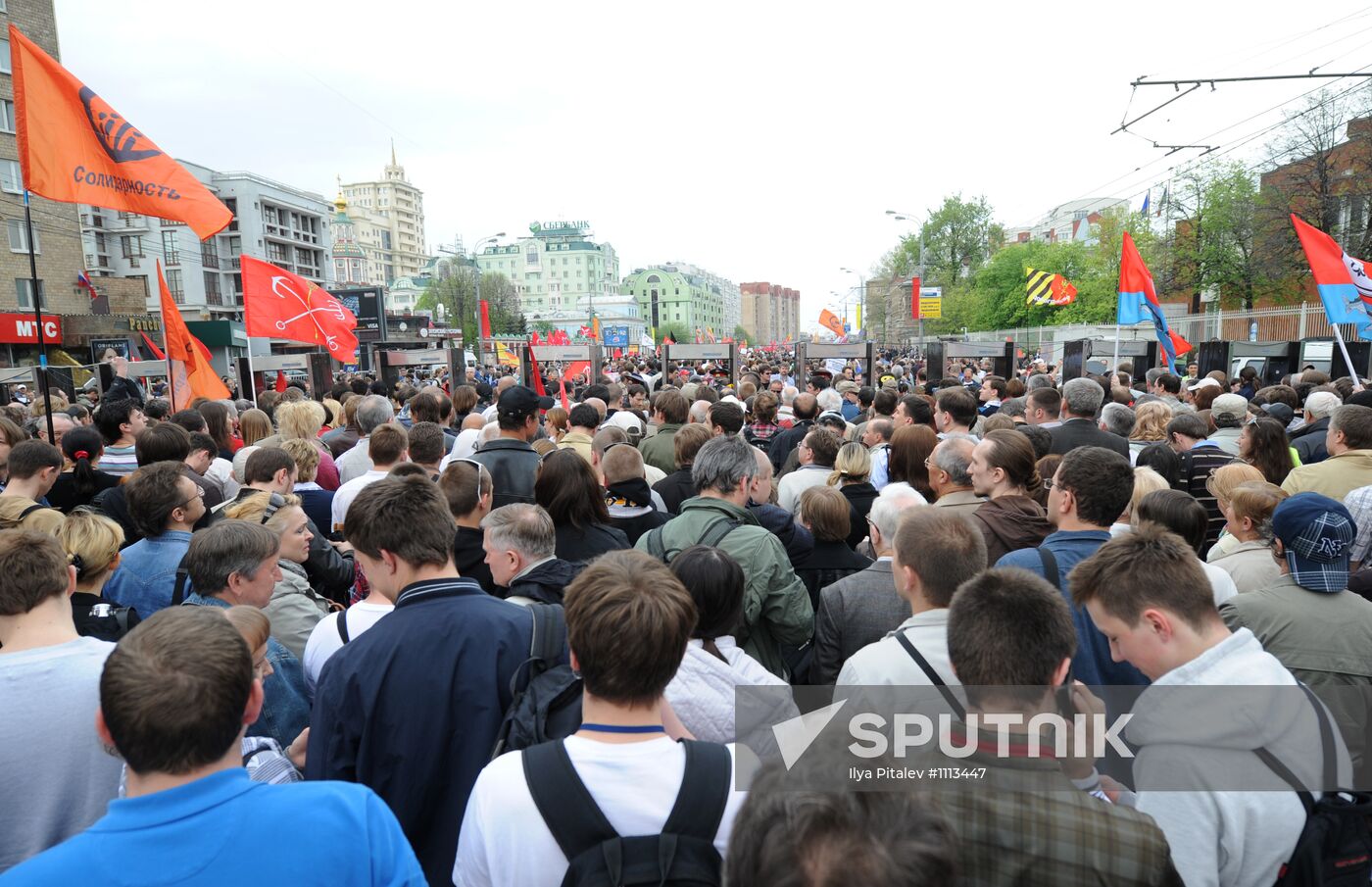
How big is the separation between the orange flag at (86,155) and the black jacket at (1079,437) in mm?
6956

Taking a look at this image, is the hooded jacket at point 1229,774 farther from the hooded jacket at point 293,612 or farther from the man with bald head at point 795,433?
the man with bald head at point 795,433

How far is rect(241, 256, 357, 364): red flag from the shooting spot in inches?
364

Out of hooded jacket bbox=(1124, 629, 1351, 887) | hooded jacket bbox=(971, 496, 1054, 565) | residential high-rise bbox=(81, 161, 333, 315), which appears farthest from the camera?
residential high-rise bbox=(81, 161, 333, 315)

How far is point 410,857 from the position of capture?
5.58 feet

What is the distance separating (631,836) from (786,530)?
2.63 metres

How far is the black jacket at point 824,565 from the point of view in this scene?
14.0 ft

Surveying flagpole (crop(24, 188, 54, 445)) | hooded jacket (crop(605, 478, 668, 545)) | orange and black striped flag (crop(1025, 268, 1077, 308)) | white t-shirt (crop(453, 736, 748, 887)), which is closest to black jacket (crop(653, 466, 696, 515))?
hooded jacket (crop(605, 478, 668, 545))

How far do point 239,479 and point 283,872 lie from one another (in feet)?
15.6

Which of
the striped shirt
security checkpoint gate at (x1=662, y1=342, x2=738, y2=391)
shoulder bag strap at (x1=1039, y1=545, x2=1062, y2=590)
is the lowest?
shoulder bag strap at (x1=1039, y1=545, x2=1062, y2=590)

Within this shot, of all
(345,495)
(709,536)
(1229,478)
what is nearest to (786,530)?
(709,536)

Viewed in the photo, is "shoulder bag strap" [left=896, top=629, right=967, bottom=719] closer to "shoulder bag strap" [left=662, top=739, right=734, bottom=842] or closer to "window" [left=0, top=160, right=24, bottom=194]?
"shoulder bag strap" [left=662, top=739, right=734, bottom=842]

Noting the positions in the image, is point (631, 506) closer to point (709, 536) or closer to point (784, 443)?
point (709, 536)

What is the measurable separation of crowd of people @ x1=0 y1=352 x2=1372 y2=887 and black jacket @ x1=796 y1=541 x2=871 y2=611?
2 centimetres

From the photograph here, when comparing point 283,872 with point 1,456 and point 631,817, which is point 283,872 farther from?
point 1,456
